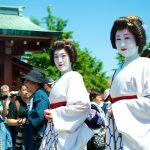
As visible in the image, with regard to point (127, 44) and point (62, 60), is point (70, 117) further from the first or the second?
point (127, 44)

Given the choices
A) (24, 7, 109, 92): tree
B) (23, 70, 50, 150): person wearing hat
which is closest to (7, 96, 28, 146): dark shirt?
(23, 70, 50, 150): person wearing hat

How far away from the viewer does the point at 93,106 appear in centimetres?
474

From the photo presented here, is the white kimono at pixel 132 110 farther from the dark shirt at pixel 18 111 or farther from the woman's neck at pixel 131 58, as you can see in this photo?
the dark shirt at pixel 18 111

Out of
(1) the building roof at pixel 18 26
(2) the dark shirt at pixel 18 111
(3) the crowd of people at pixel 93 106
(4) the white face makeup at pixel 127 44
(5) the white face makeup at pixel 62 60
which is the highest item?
(1) the building roof at pixel 18 26

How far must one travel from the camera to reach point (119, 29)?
394 cm

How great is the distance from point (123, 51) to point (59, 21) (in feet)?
84.8

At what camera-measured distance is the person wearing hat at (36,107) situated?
511 cm

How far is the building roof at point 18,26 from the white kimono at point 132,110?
5.27 metres

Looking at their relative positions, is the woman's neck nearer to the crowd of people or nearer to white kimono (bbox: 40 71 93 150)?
the crowd of people

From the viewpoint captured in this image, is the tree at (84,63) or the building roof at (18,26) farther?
the tree at (84,63)

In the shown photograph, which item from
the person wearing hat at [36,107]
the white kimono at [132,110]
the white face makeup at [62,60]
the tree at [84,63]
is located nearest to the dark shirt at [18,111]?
the person wearing hat at [36,107]

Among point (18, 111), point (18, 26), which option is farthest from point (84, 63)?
point (18, 111)

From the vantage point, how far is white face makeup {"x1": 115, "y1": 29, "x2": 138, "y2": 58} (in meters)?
3.89

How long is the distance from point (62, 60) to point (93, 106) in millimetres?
610
